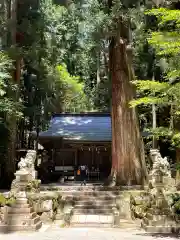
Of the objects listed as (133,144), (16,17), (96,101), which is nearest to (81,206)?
(133,144)

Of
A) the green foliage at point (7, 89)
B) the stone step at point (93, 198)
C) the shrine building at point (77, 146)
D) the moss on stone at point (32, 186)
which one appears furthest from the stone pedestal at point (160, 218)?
the shrine building at point (77, 146)

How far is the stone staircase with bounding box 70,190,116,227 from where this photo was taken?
9.98 metres

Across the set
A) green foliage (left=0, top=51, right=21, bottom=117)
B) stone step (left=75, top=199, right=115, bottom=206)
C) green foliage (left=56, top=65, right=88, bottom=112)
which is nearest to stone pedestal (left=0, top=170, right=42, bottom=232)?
stone step (left=75, top=199, right=115, bottom=206)

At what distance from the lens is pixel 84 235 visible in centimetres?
813

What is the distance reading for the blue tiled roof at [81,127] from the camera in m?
18.2

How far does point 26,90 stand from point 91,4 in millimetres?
8457

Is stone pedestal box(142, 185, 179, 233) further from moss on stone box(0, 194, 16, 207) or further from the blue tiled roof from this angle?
the blue tiled roof

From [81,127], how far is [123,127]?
6.61 meters

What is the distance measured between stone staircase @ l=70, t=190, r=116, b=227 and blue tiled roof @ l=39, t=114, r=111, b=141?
587 cm

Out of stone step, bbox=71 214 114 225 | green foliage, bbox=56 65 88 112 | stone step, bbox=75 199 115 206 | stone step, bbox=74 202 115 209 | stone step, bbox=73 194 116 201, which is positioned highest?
green foliage, bbox=56 65 88 112

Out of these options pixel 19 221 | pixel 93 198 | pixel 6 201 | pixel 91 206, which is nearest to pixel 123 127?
pixel 93 198

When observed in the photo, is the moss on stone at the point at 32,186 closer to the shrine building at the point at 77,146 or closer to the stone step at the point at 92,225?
the stone step at the point at 92,225

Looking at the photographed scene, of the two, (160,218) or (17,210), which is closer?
(160,218)

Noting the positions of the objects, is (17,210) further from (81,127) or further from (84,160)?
(81,127)
